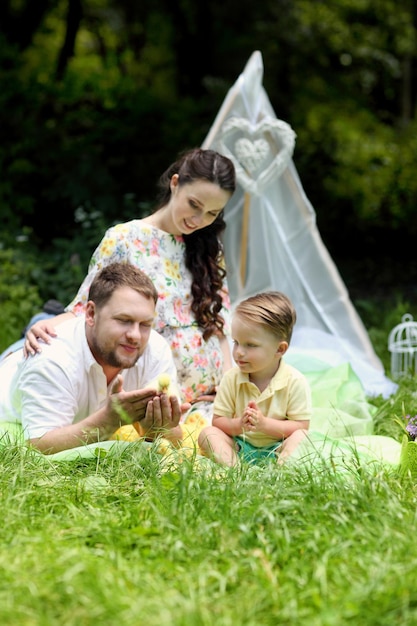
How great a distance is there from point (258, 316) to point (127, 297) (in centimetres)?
58

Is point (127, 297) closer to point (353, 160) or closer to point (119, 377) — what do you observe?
point (119, 377)

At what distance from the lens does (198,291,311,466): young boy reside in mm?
3508

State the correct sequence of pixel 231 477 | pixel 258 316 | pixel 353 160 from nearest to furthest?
pixel 231 477 → pixel 258 316 → pixel 353 160

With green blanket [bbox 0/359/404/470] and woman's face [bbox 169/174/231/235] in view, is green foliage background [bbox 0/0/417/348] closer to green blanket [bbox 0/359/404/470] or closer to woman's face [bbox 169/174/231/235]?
woman's face [bbox 169/174/231/235]

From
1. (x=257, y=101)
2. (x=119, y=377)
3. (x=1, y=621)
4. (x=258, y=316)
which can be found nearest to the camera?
(x=1, y=621)

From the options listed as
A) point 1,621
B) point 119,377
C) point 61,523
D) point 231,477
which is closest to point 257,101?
point 119,377

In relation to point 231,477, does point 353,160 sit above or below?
above

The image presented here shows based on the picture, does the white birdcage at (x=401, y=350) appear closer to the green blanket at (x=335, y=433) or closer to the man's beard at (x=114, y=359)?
the green blanket at (x=335, y=433)

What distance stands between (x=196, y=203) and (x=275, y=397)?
1.08 meters

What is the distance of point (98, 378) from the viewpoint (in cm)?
350

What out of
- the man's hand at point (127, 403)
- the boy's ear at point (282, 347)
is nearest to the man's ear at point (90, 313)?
the man's hand at point (127, 403)

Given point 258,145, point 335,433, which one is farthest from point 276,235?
point 335,433

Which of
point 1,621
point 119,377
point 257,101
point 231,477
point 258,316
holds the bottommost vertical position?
point 1,621

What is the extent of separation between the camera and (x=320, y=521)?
8.77 ft
